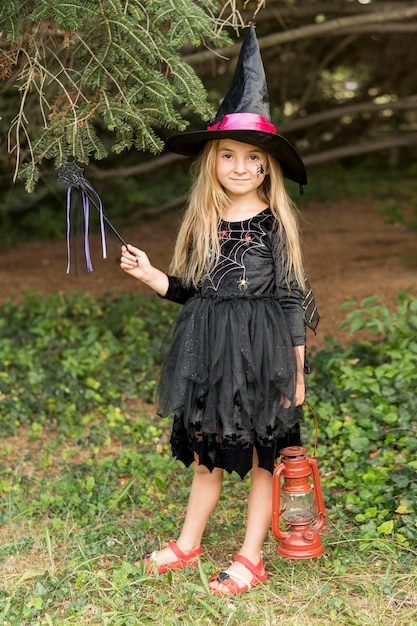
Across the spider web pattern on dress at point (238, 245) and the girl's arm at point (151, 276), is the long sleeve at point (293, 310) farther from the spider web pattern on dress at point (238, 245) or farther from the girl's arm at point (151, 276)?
the girl's arm at point (151, 276)

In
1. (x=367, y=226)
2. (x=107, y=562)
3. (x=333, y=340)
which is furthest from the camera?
(x=367, y=226)

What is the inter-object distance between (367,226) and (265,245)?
6715 millimetres

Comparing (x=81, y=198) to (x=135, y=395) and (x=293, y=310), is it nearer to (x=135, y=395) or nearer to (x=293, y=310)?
(x=293, y=310)

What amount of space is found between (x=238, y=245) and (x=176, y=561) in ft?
3.79

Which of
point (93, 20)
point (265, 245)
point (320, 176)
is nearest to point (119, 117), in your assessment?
point (93, 20)

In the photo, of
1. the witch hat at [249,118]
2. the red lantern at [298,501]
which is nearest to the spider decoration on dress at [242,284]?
the witch hat at [249,118]

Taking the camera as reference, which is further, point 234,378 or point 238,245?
point 238,245

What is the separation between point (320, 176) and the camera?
510 inches

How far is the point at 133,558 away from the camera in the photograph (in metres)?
2.98

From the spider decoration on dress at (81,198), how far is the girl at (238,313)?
0.39 feet

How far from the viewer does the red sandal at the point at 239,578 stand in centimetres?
269

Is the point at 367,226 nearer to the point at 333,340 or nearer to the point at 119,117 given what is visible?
the point at 333,340

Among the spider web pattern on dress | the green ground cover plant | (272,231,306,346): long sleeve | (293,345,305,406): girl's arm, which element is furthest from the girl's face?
the green ground cover plant

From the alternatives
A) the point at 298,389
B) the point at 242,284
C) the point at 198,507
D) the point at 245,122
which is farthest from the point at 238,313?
the point at 198,507
